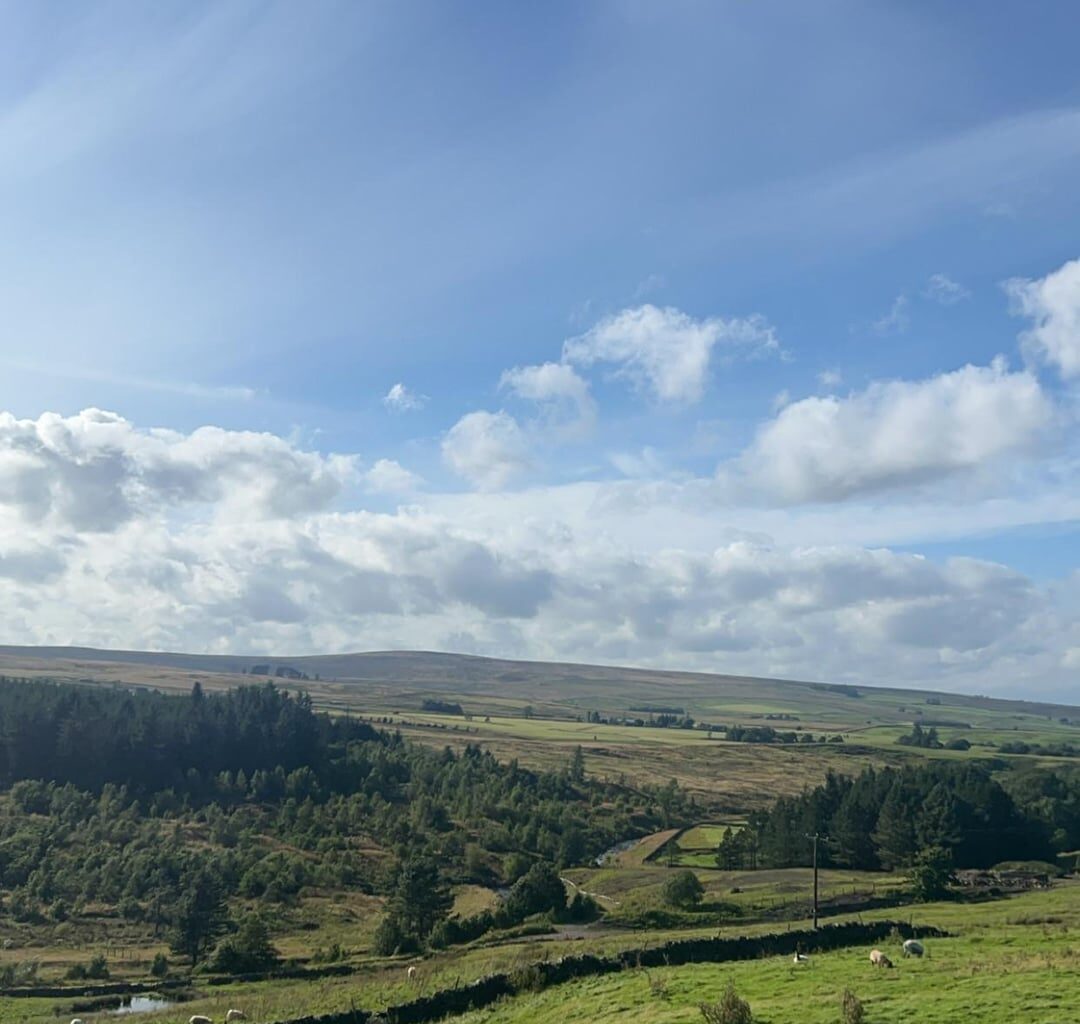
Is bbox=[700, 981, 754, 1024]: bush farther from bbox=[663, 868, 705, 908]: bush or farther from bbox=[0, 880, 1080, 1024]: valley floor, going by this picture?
bbox=[663, 868, 705, 908]: bush

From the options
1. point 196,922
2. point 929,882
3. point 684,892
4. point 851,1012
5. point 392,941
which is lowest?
point 196,922

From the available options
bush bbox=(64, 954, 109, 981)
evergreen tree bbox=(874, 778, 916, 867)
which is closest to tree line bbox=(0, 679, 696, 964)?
bush bbox=(64, 954, 109, 981)

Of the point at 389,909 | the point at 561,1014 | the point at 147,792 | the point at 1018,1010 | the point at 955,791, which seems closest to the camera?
the point at 1018,1010

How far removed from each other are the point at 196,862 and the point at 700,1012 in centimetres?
7677

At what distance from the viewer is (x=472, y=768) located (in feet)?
514

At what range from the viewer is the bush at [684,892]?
78.8 metres

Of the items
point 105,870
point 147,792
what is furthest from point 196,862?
point 147,792

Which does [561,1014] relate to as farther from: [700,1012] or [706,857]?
[706,857]

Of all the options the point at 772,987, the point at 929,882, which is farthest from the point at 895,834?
the point at 772,987

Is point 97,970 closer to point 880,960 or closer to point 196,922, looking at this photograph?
point 196,922

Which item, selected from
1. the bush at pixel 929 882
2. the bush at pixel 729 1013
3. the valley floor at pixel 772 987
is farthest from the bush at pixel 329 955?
the bush at pixel 929 882

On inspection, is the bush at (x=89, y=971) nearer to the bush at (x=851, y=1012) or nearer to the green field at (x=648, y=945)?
the green field at (x=648, y=945)

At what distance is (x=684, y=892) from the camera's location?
79.1 m

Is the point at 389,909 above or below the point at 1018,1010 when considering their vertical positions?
below
